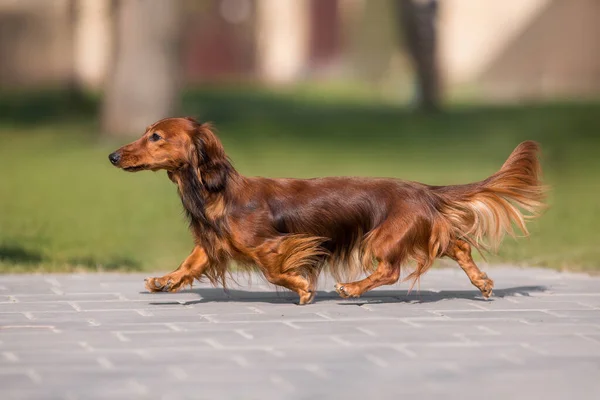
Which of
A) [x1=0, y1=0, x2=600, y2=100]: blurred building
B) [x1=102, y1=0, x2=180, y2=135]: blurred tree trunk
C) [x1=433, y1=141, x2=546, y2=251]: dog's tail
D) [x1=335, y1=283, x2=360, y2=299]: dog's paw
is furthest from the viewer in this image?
[x1=0, y1=0, x2=600, y2=100]: blurred building

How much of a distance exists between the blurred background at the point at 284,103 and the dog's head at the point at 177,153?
84.3 inches

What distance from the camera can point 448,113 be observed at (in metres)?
26.2

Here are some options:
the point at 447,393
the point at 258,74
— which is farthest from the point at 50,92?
the point at 447,393

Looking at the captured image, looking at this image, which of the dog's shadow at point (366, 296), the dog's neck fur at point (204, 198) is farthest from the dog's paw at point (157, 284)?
the dog's neck fur at point (204, 198)

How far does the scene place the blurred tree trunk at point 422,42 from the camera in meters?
25.2

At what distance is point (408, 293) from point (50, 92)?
23681mm

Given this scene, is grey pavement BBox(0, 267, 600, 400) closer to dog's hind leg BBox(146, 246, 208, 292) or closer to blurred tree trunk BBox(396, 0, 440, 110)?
dog's hind leg BBox(146, 246, 208, 292)

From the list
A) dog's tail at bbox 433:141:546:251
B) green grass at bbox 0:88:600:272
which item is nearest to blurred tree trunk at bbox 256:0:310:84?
green grass at bbox 0:88:600:272

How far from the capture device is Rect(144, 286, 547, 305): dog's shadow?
8117 millimetres

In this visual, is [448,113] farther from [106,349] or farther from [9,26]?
[106,349]

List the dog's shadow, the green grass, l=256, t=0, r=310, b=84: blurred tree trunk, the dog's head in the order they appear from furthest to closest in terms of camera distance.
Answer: l=256, t=0, r=310, b=84: blurred tree trunk → the green grass → the dog's shadow → the dog's head

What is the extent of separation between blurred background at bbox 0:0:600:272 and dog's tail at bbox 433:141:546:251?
1793 millimetres

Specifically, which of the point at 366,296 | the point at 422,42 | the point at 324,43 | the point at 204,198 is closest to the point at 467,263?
the point at 366,296

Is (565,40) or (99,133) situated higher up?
(565,40)
